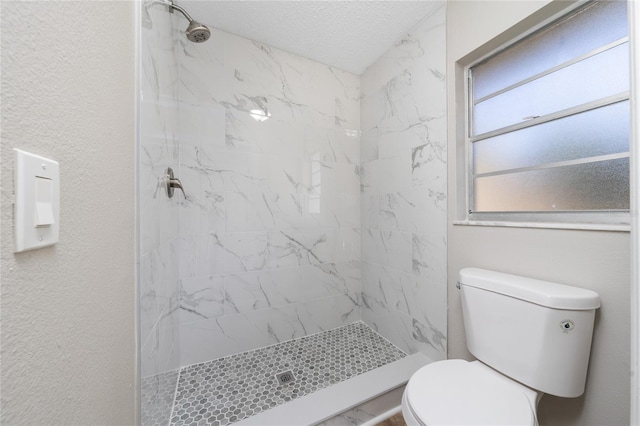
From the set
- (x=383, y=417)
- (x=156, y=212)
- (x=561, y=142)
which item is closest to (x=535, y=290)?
(x=561, y=142)

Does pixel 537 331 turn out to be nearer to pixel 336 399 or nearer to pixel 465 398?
pixel 465 398

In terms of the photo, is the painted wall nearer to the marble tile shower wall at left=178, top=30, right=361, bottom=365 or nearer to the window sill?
the window sill

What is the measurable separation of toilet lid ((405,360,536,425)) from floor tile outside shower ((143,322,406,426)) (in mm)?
624

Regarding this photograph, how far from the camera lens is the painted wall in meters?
0.82

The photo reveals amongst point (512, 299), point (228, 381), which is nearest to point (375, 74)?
point (512, 299)

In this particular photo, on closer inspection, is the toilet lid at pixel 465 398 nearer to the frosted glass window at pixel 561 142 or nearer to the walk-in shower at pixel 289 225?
the walk-in shower at pixel 289 225

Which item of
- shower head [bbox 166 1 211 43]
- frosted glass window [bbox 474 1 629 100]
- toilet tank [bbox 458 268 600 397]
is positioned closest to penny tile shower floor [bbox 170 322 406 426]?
toilet tank [bbox 458 268 600 397]

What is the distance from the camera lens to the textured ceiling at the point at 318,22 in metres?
1.41

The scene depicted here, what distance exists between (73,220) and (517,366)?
1.40 metres

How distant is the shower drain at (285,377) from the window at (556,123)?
140 centimetres

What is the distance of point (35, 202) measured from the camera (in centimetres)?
31

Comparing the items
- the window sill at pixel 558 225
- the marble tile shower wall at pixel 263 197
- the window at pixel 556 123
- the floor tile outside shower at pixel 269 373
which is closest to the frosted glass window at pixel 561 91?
the window at pixel 556 123

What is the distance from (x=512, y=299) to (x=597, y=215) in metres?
0.45

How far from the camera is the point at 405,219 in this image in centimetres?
166
